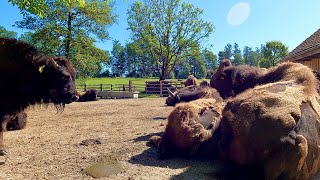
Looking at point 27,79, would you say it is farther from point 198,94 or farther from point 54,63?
point 198,94

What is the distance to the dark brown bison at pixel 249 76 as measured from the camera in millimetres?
4855

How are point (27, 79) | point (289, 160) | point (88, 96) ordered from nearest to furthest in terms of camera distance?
1. point (289, 160)
2. point (27, 79)
3. point (88, 96)

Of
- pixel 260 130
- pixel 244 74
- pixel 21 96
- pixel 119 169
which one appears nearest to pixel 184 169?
pixel 119 169

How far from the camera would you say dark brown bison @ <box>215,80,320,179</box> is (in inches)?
127

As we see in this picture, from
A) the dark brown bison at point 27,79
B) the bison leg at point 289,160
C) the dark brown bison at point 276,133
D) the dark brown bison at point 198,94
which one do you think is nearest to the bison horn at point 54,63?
the dark brown bison at point 27,79

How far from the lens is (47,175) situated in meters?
4.29

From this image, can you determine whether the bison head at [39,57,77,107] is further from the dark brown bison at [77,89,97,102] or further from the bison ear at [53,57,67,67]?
the dark brown bison at [77,89,97,102]

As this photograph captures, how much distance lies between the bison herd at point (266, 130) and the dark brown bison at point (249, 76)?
0.02 meters

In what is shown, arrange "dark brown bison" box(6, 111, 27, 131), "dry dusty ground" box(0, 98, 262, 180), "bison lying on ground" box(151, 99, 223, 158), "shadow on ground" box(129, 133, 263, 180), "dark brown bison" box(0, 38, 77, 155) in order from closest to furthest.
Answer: "shadow on ground" box(129, 133, 263, 180)
"dry dusty ground" box(0, 98, 262, 180)
"bison lying on ground" box(151, 99, 223, 158)
"dark brown bison" box(0, 38, 77, 155)
"dark brown bison" box(6, 111, 27, 131)

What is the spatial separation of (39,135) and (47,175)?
3460 mm

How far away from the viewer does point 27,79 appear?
5898 millimetres

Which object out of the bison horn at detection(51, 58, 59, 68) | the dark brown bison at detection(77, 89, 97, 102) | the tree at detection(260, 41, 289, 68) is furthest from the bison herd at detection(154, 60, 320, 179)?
the tree at detection(260, 41, 289, 68)

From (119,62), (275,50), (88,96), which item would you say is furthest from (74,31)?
(119,62)

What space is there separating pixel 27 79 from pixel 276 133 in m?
4.95
